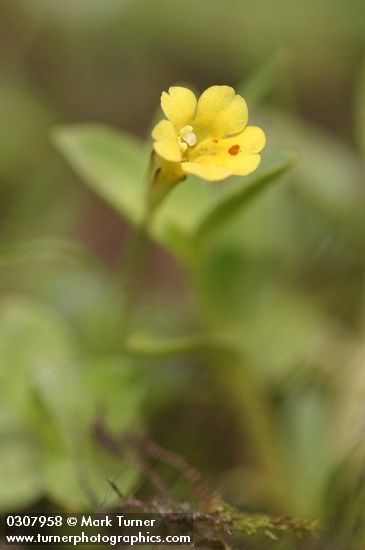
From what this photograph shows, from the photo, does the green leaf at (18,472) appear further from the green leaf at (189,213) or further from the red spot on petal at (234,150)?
the red spot on petal at (234,150)

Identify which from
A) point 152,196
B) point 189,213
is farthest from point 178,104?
point 189,213

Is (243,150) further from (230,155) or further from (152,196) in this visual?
(152,196)

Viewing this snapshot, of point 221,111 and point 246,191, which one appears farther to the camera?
point 246,191

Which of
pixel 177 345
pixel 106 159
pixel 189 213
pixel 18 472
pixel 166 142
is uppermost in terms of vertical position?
pixel 106 159

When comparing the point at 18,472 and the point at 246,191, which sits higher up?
the point at 246,191

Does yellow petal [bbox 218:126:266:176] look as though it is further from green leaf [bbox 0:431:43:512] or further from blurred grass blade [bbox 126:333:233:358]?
green leaf [bbox 0:431:43:512]

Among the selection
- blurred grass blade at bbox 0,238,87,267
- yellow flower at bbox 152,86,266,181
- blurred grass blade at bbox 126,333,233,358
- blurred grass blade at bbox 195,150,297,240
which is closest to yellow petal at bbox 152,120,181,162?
yellow flower at bbox 152,86,266,181

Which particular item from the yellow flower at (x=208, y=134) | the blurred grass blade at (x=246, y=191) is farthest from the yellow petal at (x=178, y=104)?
the blurred grass blade at (x=246, y=191)

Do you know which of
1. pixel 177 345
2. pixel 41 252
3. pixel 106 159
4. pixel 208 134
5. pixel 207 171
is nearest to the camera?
pixel 207 171
